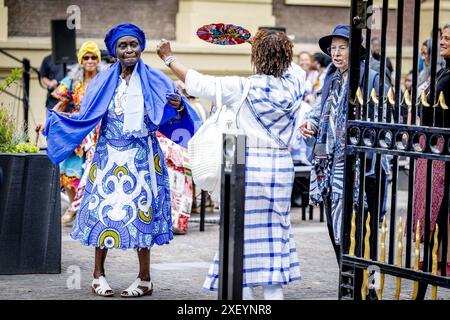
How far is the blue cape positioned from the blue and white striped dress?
3.08 ft

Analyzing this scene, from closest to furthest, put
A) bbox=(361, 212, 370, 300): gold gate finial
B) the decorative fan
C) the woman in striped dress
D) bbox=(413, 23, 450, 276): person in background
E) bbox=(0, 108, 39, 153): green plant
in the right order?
bbox=(361, 212, 370, 300): gold gate finial → bbox=(413, 23, 450, 276): person in background → the woman in striped dress → the decorative fan → bbox=(0, 108, 39, 153): green plant

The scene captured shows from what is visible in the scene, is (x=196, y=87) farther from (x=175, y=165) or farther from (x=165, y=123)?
(x=175, y=165)

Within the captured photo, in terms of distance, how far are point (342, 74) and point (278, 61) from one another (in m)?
0.79

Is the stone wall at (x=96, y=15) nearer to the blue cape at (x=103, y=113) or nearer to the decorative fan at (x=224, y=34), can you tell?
the blue cape at (x=103, y=113)

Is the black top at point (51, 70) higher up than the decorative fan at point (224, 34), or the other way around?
the black top at point (51, 70)

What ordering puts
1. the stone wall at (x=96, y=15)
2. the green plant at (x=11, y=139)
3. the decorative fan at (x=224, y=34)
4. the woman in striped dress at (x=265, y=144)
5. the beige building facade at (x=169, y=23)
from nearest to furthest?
the woman in striped dress at (x=265, y=144)
the decorative fan at (x=224, y=34)
the green plant at (x=11, y=139)
the beige building facade at (x=169, y=23)
the stone wall at (x=96, y=15)

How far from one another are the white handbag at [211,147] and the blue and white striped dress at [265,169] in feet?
0.26

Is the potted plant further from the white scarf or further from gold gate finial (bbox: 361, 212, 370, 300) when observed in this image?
gold gate finial (bbox: 361, 212, 370, 300)

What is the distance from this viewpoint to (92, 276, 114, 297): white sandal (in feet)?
26.0

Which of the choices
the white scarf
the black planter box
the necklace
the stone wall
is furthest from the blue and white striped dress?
the stone wall

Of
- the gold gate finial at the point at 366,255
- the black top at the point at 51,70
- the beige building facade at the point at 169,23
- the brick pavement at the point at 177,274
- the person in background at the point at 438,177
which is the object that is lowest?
the brick pavement at the point at 177,274

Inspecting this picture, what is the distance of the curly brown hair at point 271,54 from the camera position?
7.10 meters

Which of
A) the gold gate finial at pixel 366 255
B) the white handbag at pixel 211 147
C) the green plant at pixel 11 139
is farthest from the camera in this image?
the green plant at pixel 11 139

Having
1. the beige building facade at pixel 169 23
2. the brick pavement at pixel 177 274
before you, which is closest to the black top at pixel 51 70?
the beige building facade at pixel 169 23
